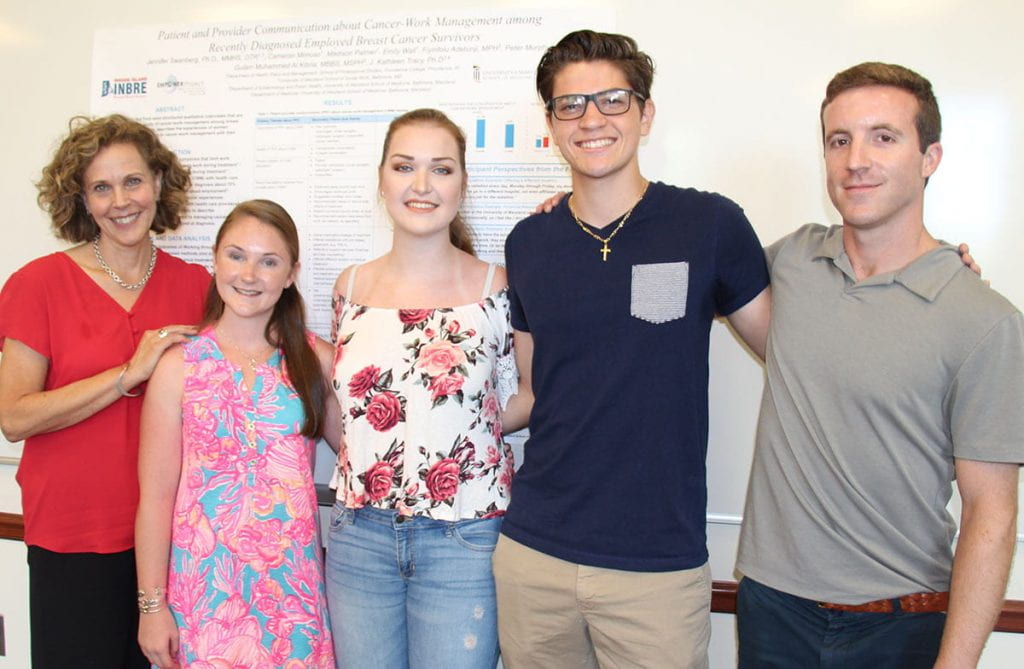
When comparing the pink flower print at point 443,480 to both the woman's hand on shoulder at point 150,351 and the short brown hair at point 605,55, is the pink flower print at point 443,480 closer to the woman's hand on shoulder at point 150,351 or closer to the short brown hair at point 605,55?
the woman's hand on shoulder at point 150,351

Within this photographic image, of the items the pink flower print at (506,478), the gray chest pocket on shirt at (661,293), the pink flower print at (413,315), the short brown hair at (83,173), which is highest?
the short brown hair at (83,173)

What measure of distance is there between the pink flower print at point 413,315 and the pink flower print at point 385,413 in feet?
0.55

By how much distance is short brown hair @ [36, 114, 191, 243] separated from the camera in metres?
1.79

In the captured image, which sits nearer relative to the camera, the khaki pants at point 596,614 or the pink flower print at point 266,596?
the khaki pants at point 596,614

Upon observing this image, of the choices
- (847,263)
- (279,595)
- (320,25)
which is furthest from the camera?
(320,25)

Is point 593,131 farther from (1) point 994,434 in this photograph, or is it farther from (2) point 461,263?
(1) point 994,434

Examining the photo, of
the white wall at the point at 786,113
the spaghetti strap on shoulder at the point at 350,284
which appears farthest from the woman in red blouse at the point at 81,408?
the white wall at the point at 786,113

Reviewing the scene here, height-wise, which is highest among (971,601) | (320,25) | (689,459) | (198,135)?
(320,25)

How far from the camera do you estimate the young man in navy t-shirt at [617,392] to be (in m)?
1.39

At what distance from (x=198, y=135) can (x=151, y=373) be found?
0.95 meters

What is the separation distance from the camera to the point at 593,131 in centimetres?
146

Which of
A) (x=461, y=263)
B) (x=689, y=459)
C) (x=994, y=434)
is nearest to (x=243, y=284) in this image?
(x=461, y=263)

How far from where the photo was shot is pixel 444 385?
1.54m

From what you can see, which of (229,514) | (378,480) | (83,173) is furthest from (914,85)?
(83,173)
